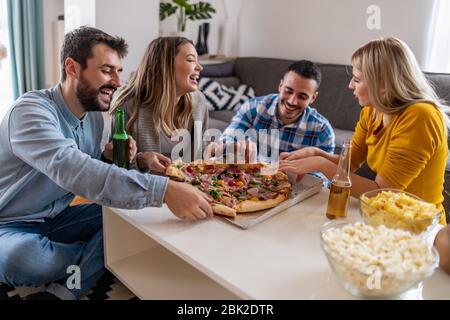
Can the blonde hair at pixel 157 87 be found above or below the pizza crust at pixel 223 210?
above

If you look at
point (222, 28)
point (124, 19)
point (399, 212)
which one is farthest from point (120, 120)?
point (222, 28)

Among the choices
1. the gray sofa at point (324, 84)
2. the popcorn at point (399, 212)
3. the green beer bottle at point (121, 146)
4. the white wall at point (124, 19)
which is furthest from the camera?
the white wall at point (124, 19)

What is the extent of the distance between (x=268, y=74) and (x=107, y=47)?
98.3 inches

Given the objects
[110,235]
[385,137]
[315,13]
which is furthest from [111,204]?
[315,13]

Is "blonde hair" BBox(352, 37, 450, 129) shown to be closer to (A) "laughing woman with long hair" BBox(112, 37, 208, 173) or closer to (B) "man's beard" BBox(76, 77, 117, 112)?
(A) "laughing woman with long hair" BBox(112, 37, 208, 173)

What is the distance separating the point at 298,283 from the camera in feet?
3.10

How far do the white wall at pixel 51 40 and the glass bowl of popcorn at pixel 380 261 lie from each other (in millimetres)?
3653

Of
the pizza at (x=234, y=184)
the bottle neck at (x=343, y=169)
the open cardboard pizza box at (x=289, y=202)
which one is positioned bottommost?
the open cardboard pizza box at (x=289, y=202)

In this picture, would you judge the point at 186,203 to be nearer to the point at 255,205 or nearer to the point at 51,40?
the point at 255,205

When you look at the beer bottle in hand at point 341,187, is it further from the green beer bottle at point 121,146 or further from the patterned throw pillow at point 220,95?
the patterned throw pillow at point 220,95

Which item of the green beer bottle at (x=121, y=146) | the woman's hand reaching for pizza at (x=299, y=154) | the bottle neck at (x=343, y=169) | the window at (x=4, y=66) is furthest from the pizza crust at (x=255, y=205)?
the window at (x=4, y=66)

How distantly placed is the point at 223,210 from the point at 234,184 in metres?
0.23

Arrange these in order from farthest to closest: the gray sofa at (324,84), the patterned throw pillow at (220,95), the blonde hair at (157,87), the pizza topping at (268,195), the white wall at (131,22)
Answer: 1. the patterned throw pillow at (220,95)
2. the white wall at (131,22)
3. the gray sofa at (324,84)
4. the blonde hair at (157,87)
5. the pizza topping at (268,195)

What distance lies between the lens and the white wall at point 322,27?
3.16 meters
